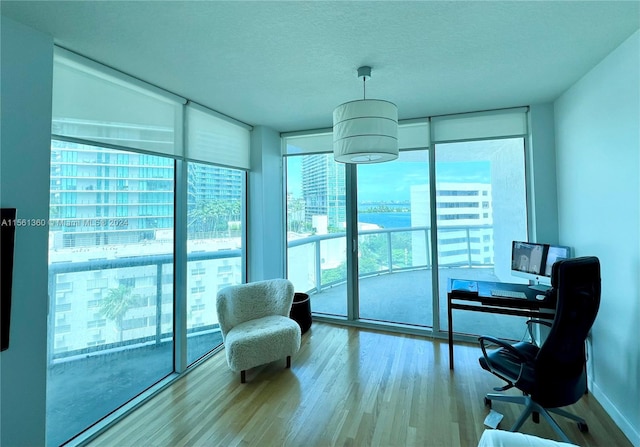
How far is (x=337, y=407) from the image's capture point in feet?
7.24

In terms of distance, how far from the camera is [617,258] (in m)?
2.03

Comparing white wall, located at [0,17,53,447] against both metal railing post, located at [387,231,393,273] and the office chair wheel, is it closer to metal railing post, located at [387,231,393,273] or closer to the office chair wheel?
the office chair wheel

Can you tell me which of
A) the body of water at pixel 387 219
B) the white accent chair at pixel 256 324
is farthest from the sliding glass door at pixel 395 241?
the white accent chair at pixel 256 324

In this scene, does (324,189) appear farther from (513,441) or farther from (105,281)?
(513,441)

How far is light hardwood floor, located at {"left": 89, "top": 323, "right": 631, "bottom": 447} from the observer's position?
6.26 ft

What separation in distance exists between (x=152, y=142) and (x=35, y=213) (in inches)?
40.9

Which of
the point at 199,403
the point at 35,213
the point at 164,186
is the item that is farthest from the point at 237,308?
the point at 35,213

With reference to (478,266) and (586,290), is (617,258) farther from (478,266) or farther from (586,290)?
(478,266)

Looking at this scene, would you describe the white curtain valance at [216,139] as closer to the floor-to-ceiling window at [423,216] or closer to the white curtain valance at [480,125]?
the floor-to-ceiling window at [423,216]

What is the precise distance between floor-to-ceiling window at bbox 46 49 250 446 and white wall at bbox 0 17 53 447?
0.18 m

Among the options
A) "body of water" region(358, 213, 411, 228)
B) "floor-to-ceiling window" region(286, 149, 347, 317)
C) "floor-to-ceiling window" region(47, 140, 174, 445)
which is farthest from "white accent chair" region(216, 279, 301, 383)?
"body of water" region(358, 213, 411, 228)

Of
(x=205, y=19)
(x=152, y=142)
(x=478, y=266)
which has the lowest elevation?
(x=478, y=266)

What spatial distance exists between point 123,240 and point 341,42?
2.22 m

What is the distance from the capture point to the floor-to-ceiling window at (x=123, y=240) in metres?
1.97
